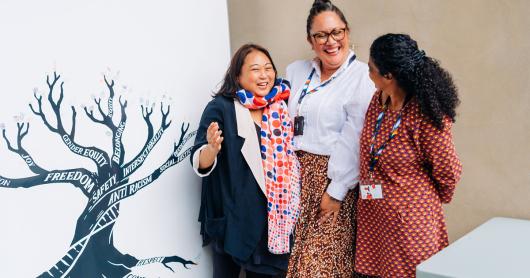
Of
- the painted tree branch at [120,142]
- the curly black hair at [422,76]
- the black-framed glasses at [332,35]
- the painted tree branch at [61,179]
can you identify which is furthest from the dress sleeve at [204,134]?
the curly black hair at [422,76]

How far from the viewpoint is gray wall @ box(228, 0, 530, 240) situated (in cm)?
214

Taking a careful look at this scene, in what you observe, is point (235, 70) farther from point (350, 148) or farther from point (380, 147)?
point (380, 147)

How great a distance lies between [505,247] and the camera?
5.84 ft

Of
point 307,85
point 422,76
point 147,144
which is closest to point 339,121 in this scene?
point 307,85

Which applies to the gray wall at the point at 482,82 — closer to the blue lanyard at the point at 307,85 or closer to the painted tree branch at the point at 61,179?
the blue lanyard at the point at 307,85

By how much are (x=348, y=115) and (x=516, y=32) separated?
0.85 metres

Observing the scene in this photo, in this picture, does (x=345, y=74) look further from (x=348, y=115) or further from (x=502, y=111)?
(x=502, y=111)

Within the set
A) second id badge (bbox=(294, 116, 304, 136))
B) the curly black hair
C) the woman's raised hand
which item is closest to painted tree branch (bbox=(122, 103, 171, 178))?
the woman's raised hand

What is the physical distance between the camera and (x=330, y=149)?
6.91ft

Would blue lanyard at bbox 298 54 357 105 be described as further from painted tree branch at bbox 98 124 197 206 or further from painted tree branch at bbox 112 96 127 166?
painted tree branch at bbox 112 96 127 166

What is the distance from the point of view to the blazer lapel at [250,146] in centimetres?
215

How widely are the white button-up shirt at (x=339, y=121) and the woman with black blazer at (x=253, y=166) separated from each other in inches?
4.8

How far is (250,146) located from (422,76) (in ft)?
2.72

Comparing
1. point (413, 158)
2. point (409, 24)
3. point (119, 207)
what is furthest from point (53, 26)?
point (409, 24)
